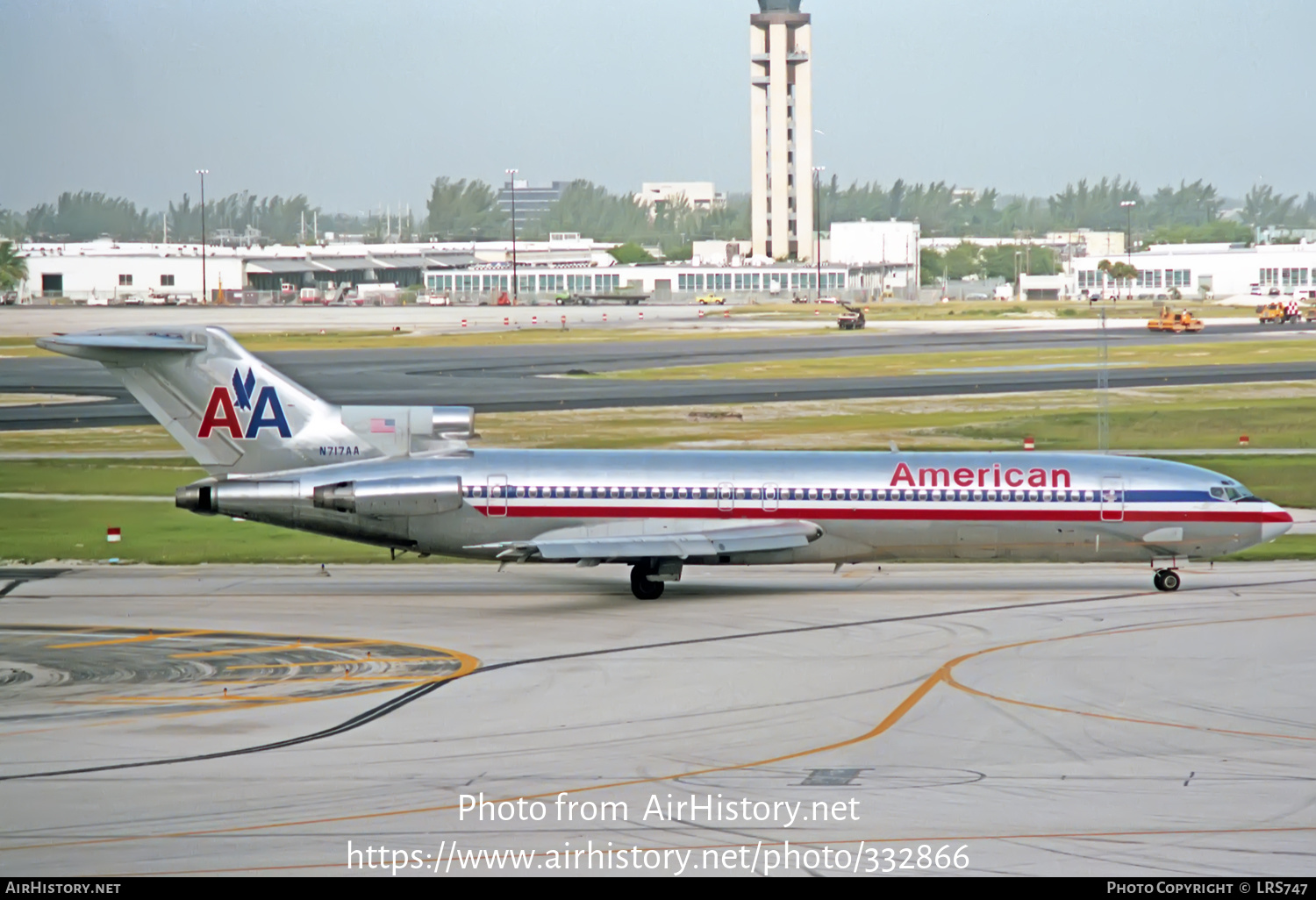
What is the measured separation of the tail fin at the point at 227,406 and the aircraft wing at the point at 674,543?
4.53 meters

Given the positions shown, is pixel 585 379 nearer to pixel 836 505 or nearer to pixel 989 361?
pixel 989 361

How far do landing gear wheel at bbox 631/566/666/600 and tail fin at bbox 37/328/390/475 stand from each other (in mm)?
6850

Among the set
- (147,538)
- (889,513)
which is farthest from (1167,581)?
(147,538)

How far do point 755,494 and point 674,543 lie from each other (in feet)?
7.39

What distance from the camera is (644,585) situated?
33.8 m

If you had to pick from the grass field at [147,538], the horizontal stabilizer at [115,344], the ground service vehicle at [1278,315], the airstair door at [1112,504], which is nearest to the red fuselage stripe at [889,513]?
the airstair door at [1112,504]

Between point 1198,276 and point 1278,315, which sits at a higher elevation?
point 1198,276

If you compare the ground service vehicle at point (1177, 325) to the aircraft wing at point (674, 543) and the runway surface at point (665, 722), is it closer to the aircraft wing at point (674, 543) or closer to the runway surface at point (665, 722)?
the runway surface at point (665, 722)

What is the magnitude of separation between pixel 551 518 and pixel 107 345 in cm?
1034

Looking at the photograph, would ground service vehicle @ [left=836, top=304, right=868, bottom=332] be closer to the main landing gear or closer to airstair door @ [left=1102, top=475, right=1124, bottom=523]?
the main landing gear

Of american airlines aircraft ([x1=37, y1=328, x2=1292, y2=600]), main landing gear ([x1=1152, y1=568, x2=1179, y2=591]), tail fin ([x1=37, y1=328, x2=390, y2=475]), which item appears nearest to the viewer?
american airlines aircraft ([x1=37, y1=328, x2=1292, y2=600])

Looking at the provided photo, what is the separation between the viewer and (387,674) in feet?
85.9

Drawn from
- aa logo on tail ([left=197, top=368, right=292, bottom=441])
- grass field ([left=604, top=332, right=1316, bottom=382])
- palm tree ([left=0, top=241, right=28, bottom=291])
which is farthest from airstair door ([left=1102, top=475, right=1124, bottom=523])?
palm tree ([left=0, top=241, right=28, bottom=291])

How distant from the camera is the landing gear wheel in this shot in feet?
111
